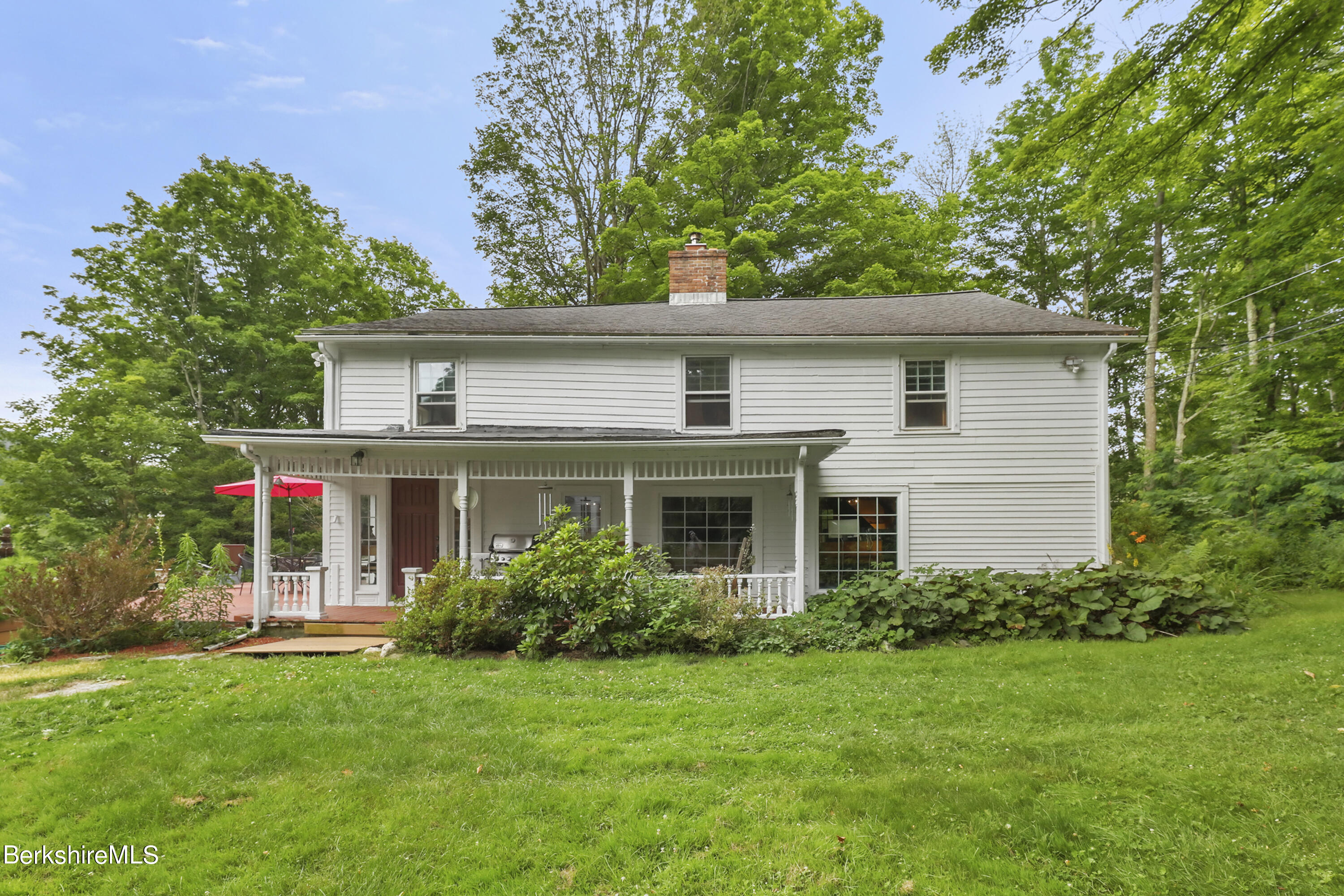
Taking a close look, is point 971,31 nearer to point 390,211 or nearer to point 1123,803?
point 1123,803

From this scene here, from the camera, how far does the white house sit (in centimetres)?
1031

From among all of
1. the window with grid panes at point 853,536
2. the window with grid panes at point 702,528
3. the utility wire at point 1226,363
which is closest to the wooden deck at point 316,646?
the window with grid panes at point 702,528

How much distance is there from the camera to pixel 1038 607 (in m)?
7.95

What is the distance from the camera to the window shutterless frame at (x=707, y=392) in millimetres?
10781

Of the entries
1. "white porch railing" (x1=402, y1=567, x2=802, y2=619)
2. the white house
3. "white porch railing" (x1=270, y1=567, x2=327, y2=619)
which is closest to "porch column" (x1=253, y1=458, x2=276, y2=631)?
"white porch railing" (x1=270, y1=567, x2=327, y2=619)

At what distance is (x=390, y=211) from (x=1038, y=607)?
26095mm

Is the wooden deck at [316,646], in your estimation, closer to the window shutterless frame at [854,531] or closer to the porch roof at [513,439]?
the porch roof at [513,439]

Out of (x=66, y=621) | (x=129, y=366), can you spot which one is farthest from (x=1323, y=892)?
(x=129, y=366)

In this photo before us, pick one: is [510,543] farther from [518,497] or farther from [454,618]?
[454,618]

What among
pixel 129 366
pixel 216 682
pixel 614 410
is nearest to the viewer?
pixel 216 682

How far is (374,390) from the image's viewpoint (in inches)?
418

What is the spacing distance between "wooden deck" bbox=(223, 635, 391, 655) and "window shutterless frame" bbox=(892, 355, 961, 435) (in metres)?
9.02

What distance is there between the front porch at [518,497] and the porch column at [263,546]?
0.08ft

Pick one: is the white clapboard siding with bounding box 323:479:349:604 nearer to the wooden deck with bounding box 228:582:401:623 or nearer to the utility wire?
the wooden deck with bounding box 228:582:401:623
